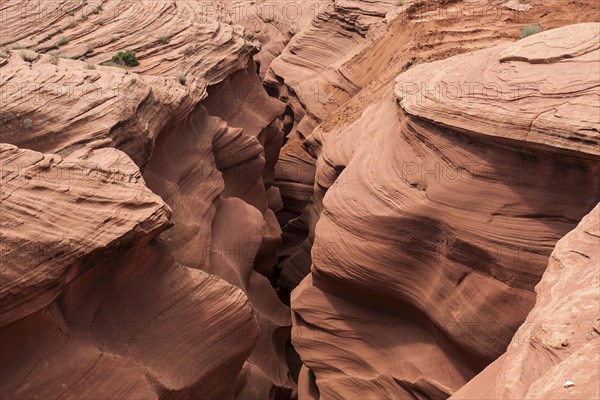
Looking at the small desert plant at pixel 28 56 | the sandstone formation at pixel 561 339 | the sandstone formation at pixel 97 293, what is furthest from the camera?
the small desert plant at pixel 28 56

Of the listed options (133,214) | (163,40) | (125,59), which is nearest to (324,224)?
(133,214)

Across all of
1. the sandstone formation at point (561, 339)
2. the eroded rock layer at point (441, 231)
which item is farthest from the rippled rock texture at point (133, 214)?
the sandstone formation at point (561, 339)

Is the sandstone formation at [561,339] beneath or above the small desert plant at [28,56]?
above

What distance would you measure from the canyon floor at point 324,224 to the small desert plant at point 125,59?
0.09 feet

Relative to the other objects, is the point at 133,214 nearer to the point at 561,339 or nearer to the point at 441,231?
the point at 441,231

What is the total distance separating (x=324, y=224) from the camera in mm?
11688

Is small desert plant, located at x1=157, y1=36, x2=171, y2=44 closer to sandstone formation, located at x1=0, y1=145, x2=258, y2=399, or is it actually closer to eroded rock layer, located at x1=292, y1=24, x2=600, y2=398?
eroded rock layer, located at x1=292, y1=24, x2=600, y2=398

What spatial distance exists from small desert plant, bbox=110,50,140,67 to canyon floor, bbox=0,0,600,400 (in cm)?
3

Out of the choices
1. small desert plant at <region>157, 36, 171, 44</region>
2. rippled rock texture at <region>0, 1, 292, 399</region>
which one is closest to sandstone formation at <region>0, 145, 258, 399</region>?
rippled rock texture at <region>0, 1, 292, 399</region>

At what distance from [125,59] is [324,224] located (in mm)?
5396

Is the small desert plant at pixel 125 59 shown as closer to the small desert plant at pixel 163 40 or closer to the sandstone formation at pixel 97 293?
the small desert plant at pixel 163 40

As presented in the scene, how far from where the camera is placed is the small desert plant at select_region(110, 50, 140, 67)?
14344mm

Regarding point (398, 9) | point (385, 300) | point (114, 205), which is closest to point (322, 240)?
point (385, 300)

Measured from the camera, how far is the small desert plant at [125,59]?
47.1 feet
